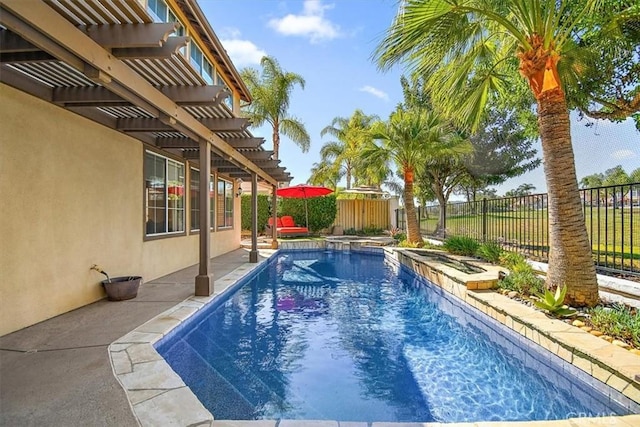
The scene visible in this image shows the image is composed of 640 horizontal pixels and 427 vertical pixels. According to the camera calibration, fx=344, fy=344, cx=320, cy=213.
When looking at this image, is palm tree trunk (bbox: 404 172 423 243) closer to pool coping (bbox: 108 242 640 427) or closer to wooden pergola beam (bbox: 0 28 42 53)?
pool coping (bbox: 108 242 640 427)

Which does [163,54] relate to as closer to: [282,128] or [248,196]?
[248,196]

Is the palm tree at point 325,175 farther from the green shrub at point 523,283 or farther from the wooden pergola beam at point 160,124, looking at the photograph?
the green shrub at point 523,283

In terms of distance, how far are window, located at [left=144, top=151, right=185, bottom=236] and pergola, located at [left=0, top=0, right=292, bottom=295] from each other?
0.55 meters

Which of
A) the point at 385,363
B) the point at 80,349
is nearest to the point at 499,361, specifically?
the point at 385,363

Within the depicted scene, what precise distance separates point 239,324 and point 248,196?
14.8 meters

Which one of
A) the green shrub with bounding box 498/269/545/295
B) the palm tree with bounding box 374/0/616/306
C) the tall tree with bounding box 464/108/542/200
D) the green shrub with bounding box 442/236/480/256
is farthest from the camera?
the tall tree with bounding box 464/108/542/200

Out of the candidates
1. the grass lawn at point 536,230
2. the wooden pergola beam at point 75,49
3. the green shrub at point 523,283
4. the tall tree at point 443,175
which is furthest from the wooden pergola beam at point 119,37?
the tall tree at point 443,175

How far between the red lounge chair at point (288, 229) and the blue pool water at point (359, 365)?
9.85 m

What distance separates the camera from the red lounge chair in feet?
57.2

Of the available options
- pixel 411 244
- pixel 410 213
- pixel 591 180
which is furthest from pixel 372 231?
pixel 591 180

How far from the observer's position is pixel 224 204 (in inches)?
522

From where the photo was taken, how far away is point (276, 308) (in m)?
6.93

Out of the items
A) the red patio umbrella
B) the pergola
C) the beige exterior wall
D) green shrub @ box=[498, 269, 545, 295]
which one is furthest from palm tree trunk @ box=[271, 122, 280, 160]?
green shrub @ box=[498, 269, 545, 295]

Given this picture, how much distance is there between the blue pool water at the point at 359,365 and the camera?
3.34m
